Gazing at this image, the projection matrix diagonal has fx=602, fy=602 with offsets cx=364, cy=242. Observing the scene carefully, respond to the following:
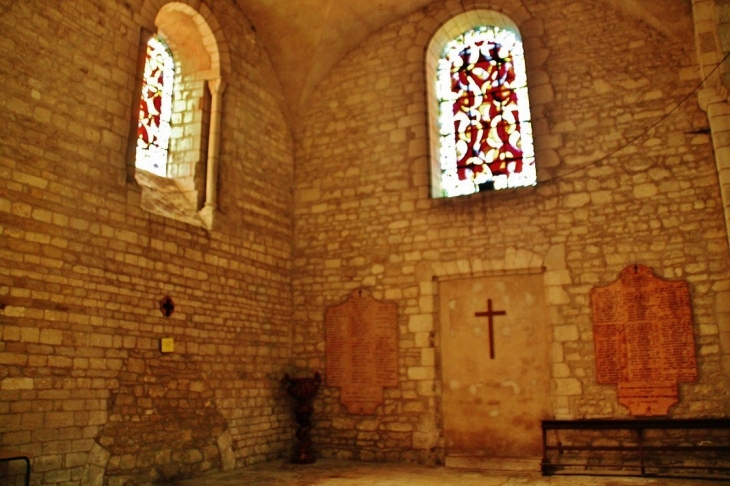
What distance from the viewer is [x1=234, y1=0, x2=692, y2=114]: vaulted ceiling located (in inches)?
299

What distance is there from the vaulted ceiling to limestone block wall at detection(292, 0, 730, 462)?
0.61 feet

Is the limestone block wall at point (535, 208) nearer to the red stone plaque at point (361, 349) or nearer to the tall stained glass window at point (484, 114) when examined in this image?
the red stone plaque at point (361, 349)

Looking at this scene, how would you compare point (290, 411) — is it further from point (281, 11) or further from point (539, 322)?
point (281, 11)

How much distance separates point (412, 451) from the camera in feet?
22.2

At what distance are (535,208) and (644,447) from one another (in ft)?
8.76

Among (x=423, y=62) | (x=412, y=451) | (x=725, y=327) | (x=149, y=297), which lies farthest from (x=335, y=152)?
(x=725, y=327)

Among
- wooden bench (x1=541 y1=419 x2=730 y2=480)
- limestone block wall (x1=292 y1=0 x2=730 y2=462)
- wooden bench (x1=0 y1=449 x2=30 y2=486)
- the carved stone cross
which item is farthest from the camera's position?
the carved stone cross

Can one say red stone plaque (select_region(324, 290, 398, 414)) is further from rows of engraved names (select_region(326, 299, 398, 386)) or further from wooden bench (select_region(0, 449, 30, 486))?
wooden bench (select_region(0, 449, 30, 486))

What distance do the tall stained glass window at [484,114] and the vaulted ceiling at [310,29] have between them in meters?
0.93

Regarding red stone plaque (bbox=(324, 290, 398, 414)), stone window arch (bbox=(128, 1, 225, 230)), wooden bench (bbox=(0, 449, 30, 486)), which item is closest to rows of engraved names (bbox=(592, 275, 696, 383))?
red stone plaque (bbox=(324, 290, 398, 414))

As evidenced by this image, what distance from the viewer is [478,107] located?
761cm

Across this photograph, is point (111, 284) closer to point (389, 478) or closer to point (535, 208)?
point (389, 478)

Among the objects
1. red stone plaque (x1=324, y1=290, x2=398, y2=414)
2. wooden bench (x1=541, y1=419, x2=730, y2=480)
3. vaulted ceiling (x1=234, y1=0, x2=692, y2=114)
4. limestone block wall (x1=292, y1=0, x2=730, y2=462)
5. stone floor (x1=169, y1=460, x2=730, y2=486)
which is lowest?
stone floor (x1=169, y1=460, x2=730, y2=486)

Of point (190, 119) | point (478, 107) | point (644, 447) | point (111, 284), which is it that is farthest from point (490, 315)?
point (190, 119)
